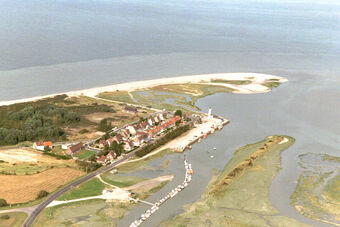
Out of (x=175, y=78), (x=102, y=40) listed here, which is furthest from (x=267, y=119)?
(x=102, y=40)

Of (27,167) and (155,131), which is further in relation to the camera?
(155,131)

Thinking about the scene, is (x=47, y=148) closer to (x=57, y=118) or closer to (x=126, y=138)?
(x=57, y=118)

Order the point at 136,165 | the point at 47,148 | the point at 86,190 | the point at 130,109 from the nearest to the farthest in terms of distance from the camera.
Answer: the point at 86,190
the point at 136,165
the point at 47,148
the point at 130,109

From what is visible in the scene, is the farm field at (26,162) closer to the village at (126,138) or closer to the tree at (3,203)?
the village at (126,138)

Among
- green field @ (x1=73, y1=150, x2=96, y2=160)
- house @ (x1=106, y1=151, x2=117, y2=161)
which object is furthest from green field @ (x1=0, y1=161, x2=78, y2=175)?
house @ (x1=106, y1=151, x2=117, y2=161)

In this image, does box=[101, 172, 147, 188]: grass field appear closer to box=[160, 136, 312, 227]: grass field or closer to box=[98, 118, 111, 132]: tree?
box=[160, 136, 312, 227]: grass field

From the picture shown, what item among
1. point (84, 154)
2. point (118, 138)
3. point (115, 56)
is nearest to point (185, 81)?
point (115, 56)

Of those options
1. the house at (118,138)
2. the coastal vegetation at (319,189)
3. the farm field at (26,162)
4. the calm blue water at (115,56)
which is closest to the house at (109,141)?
the house at (118,138)
